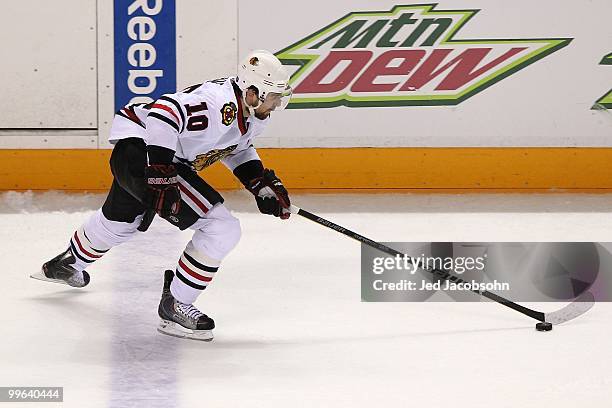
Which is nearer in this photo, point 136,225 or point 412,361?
point 412,361

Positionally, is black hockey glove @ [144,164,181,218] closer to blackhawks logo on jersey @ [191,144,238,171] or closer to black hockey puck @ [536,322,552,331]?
blackhawks logo on jersey @ [191,144,238,171]

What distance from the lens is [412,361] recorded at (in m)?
3.40

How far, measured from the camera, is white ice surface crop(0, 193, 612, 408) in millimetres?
3102

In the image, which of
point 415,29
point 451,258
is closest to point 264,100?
point 451,258

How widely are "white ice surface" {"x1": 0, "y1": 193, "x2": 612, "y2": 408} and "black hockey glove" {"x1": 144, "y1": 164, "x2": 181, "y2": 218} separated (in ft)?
1.37

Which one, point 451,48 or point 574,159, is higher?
point 451,48

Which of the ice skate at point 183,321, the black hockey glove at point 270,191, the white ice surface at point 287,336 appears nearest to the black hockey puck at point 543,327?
the white ice surface at point 287,336

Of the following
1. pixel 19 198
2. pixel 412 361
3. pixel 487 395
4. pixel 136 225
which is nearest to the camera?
pixel 487 395

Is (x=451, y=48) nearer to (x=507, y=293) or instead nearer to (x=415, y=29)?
(x=415, y=29)

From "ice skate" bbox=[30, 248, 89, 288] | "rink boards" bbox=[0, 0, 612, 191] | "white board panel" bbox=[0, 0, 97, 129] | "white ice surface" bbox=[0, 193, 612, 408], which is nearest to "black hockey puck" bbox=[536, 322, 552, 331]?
"white ice surface" bbox=[0, 193, 612, 408]

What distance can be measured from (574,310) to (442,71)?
246 cm

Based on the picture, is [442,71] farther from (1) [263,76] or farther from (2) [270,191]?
(1) [263,76]

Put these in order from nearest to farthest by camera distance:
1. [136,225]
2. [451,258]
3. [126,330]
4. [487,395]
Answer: [487,395]
[126,330]
[136,225]
[451,258]

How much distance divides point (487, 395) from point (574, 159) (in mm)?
3457
